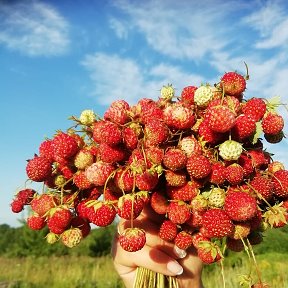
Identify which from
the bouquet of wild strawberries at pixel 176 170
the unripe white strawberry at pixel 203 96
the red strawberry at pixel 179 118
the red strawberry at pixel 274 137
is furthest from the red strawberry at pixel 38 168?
the red strawberry at pixel 274 137

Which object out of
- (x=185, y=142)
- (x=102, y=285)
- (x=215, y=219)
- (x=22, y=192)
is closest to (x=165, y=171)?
(x=185, y=142)

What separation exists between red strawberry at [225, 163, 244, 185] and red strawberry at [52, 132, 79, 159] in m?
0.51

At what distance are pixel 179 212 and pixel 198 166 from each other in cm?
21

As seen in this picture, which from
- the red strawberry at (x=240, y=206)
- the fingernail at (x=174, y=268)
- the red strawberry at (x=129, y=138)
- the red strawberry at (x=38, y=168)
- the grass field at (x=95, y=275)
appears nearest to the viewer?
the red strawberry at (x=240, y=206)

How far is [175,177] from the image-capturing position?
4.70ft

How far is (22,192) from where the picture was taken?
1.68m

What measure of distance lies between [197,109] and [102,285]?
21.7ft

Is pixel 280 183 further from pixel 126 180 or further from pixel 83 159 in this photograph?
pixel 83 159

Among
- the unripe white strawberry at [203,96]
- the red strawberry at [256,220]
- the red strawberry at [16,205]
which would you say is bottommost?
the red strawberry at [256,220]

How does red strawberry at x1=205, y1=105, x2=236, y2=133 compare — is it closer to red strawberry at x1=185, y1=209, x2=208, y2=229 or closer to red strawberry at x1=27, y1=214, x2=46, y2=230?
red strawberry at x1=185, y1=209, x2=208, y2=229

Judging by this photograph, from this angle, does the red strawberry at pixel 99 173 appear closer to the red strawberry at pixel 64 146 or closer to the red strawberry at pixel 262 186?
the red strawberry at pixel 64 146

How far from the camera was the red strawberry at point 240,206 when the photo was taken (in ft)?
4.33

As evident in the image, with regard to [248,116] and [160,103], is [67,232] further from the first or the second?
[248,116]

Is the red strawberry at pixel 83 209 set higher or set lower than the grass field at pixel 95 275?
lower
